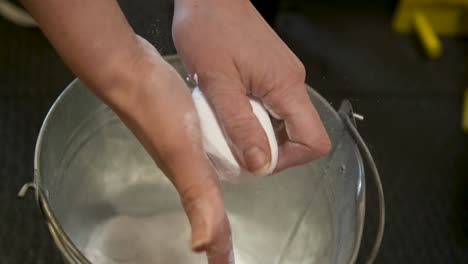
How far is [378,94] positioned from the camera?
97 cm

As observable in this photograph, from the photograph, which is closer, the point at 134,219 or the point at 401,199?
the point at 134,219

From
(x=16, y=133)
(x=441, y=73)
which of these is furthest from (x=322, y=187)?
(x=441, y=73)

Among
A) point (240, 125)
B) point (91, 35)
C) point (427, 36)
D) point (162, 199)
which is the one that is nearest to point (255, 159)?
point (240, 125)

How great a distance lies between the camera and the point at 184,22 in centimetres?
46

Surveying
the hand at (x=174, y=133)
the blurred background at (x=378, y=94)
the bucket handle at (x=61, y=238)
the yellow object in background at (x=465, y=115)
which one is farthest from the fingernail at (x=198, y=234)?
the yellow object in background at (x=465, y=115)

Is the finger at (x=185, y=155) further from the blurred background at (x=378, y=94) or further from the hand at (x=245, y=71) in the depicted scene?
the blurred background at (x=378, y=94)

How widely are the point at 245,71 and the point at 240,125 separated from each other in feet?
0.19

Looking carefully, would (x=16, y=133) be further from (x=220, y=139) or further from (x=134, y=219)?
(x=220, y=139)

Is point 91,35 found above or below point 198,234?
above

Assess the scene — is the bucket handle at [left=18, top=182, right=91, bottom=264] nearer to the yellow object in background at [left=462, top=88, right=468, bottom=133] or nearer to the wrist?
the wrist

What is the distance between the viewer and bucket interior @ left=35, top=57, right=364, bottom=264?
21.0 inches

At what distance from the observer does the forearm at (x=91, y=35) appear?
369 mm

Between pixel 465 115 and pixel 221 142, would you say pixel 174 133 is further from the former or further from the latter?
pixel 465 115

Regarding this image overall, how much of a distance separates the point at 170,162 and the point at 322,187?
0.84ft
